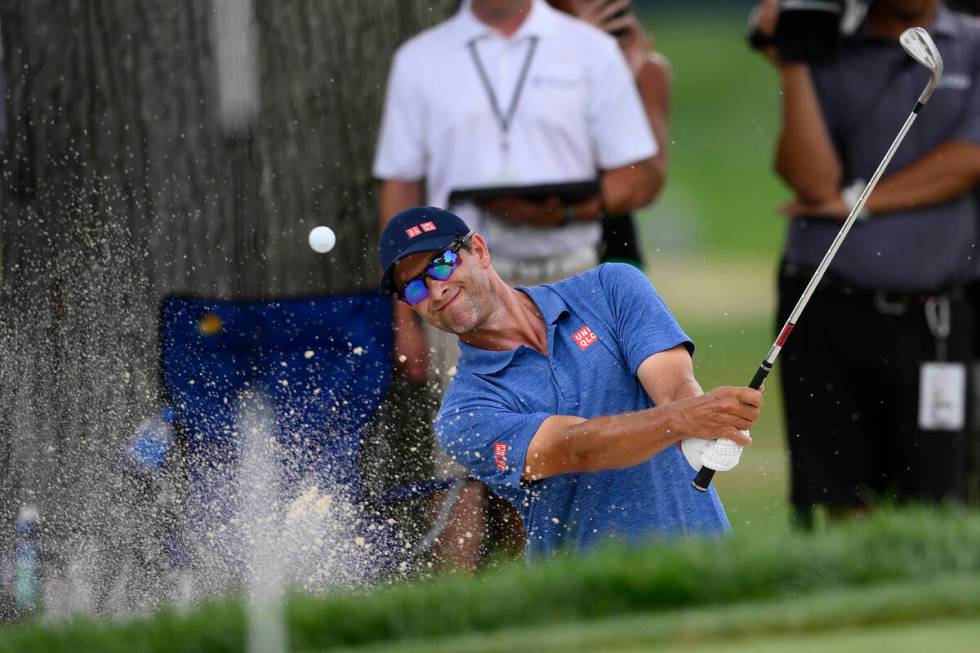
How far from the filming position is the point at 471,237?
15.8ft

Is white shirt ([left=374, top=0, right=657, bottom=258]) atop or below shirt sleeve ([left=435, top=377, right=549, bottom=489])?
atop

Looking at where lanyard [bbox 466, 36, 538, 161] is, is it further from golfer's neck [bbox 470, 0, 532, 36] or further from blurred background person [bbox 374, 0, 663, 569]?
golfer's neck [bbox 470, 0, 532, 36]

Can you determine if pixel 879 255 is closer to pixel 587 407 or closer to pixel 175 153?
pixel 587 407

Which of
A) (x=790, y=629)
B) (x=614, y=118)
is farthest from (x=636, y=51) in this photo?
(x=790, y=629)

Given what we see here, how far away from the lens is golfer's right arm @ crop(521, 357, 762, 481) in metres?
4.19

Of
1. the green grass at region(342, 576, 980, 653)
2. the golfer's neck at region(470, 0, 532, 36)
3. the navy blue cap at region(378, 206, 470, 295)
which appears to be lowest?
the green grass at region(342, 576, 980, 653)

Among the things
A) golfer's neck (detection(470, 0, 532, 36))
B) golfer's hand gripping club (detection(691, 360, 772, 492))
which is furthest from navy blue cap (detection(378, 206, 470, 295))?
golfer's neck (detection(470, 0, 532, 36))

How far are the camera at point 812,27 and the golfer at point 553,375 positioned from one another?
1.96 meters

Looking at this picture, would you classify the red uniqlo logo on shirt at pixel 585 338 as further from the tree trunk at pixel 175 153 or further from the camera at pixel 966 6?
the camera at pixel 966 6

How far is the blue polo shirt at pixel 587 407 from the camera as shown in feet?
15.3

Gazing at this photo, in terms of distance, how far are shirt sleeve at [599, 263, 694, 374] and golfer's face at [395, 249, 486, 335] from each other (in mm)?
340

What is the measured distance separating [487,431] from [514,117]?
1894 mm

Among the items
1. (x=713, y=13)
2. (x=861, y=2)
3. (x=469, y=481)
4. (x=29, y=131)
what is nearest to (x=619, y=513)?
(x=469, y=481)

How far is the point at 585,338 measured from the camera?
473cm
